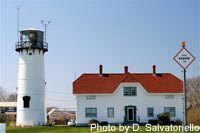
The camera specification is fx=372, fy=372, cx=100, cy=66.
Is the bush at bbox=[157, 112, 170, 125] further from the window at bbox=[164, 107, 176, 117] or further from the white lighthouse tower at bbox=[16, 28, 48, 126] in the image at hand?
the white lighthouse tower at bbox=[16, 28, 48, 126]

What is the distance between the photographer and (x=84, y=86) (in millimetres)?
35031

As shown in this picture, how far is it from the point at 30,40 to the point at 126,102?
10.7 m

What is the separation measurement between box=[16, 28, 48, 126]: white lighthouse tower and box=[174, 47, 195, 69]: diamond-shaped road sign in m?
23.8

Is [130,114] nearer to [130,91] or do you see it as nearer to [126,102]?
[126,102]

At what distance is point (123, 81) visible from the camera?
3422 centimetres

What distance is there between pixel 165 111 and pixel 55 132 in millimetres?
14630

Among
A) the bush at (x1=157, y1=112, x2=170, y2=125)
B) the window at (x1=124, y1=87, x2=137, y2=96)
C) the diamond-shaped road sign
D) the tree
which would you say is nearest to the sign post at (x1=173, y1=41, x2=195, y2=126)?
the diamond-shaped road sign

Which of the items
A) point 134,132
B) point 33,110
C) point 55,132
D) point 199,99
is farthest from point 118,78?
point 199,99

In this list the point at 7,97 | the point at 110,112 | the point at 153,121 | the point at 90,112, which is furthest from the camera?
the point at 7,97

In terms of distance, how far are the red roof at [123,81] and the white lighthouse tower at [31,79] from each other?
342 cm

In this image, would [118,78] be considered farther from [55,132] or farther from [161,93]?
[55,132]

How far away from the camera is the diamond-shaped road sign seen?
11633 millimetres

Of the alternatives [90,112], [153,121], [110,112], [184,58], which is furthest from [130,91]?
[184,58]

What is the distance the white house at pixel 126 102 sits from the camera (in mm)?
34000
